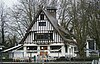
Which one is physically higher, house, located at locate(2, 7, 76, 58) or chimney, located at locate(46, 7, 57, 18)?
chimney, located at locate(46, 7, 57, 18)

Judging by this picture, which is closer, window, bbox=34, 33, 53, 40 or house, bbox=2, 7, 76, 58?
house, bbox=2, 7, 76, 58

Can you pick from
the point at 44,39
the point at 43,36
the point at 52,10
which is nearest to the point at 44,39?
the point at 44,39

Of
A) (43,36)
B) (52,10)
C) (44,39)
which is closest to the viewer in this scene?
(44,39)

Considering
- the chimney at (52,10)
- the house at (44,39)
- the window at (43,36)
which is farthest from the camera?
the chimney at (52,10)

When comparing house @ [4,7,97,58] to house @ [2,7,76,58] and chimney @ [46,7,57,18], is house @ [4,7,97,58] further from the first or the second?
chimney @ [46,7,57,18]

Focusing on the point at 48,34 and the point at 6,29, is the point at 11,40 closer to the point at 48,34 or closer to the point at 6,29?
the point at 6,29

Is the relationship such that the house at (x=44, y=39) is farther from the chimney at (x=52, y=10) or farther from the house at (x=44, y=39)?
the chimney at (x=52, y=10)

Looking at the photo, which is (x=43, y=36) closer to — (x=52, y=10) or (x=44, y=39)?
(x=44, y=39)

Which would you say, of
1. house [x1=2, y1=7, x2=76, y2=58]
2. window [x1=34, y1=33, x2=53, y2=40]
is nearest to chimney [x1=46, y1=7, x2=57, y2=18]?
house [x1=2, y1=7, x2=76, y2=58]

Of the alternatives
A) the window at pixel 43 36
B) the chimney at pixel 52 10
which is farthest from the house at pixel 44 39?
the chimney at pixel 52 10

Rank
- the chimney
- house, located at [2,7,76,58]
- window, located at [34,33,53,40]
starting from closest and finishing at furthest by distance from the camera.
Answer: house, located at [2,7,76,58]
window, located at [34,33,53,40]
the chimney

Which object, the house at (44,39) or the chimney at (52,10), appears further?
the chimney at (52,10)

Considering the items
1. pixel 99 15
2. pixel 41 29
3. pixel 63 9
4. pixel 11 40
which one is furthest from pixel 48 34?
pixel 11 40

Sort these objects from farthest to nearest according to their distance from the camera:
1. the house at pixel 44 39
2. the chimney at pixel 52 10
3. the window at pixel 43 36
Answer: the chimney at pixel 52 10
the window at pixel 43 36
the house at pixel 44 39
